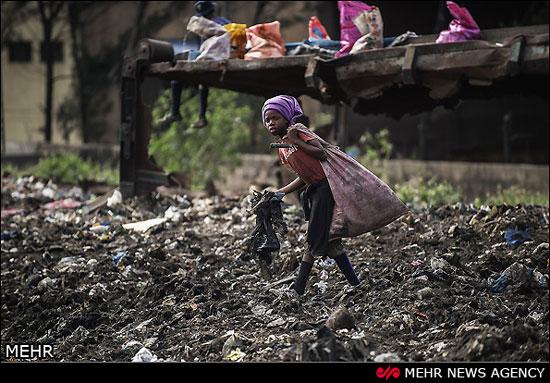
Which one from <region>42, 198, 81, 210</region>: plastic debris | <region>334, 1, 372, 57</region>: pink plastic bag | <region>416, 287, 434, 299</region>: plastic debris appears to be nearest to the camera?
<region>416, 287, 434, 299</region>: plastic debris

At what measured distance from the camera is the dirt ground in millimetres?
4305

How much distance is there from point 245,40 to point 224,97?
5.72 meters

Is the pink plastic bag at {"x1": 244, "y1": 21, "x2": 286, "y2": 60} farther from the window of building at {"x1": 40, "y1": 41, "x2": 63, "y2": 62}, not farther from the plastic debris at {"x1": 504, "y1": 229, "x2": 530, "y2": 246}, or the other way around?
the window of building at {"x1": 40, "y1": 41, "x2": 63, "y2": 62}

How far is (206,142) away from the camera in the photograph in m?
14.0

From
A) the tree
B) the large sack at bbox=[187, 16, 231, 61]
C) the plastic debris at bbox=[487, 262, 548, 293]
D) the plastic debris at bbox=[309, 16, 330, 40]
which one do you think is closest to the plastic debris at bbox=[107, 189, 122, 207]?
the large sack at bbox=[187, 16, 231, 61]

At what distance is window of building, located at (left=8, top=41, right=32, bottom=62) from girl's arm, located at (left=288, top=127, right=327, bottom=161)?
2041 cm

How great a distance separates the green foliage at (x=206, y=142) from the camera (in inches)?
547

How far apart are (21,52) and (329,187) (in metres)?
20.6

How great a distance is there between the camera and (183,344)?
4809mm

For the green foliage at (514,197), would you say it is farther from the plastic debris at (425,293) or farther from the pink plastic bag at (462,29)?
the plastic debris at (425,293)

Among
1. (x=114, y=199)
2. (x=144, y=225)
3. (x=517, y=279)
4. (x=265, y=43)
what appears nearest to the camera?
(x=517, y=279)

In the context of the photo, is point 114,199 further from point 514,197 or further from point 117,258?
point 514,197

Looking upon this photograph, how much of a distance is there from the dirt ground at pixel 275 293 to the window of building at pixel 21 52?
51.4 feet

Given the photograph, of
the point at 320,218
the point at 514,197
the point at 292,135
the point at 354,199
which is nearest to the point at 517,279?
the point at 354,199
